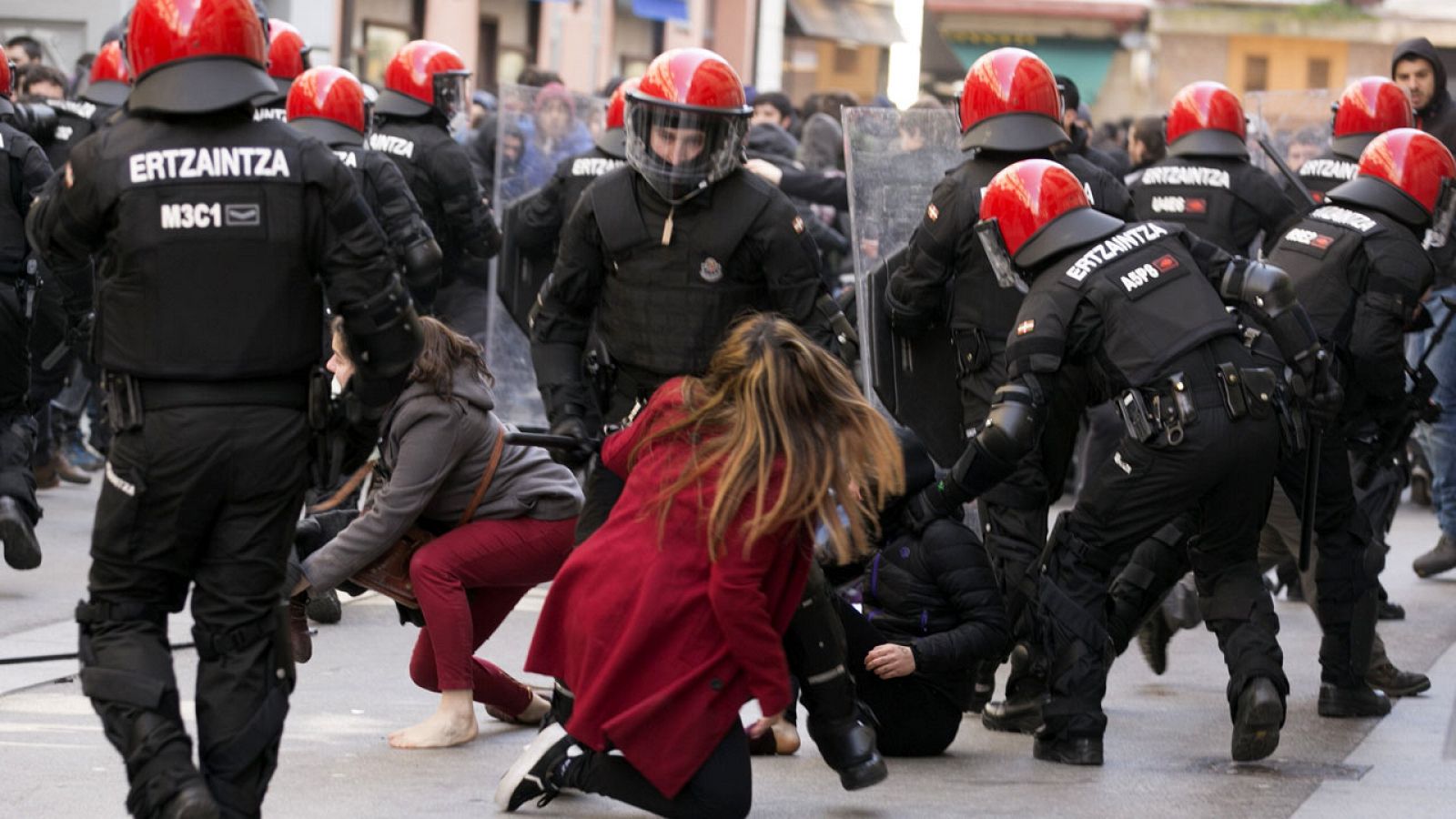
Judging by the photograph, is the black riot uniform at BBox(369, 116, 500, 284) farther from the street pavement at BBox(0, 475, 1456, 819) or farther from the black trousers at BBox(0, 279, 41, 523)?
the street pavement at BBox(0, 475, 1456, 819)

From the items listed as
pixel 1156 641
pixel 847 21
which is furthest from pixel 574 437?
pixel 847 21

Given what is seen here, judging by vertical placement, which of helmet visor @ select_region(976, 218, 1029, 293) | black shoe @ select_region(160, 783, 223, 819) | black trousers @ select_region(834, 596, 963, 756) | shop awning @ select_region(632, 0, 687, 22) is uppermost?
shop awning @ select_region(632, 0, 687, 22)

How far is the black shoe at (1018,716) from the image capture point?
6.55 m

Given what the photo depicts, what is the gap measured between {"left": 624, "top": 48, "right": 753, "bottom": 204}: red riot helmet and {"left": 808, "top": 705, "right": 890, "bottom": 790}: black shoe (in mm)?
1566

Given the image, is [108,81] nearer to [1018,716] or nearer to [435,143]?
[435,143]

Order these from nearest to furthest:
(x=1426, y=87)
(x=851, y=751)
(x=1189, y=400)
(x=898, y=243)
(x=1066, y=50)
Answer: (x=851, y=751)
(x=1189, y=400)
(x=898, y=243)
(x=1426, y=87)
(x=1066, y=50)

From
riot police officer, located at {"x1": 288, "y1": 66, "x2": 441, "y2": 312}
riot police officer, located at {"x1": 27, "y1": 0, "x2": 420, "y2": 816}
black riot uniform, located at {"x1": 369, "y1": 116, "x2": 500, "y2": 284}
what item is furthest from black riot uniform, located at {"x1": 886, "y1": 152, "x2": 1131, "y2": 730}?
black riot uniform, located at {"x1": 369, "y1": 116, "x2": 500, "y2": 284}

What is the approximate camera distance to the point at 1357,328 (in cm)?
683

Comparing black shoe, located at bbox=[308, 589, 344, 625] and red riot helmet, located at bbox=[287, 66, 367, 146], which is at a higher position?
red riot helmet, located at bbox=[287, 66, 367, 146]

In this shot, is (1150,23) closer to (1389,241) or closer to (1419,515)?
(1419,515)

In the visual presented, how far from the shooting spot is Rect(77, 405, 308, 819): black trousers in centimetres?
443

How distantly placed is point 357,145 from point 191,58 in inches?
168

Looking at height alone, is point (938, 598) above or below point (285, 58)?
below

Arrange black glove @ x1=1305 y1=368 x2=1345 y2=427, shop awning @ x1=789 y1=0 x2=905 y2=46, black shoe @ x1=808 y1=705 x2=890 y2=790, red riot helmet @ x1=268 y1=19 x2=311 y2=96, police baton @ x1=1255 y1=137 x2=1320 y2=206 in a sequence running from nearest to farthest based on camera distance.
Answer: black shoe @ x1=808 y1=705 x2=890 y2=790
black glove @ x1=1305 y1=368 x2=1345 y2=427
police baton @ x1=1255 y1=137 x2=1320 y2=206
red riot helmet @ x1=268 y1=19 x2=311 y2=96
shop awning @ x1=789 y1=0 x2=905 y2=46
